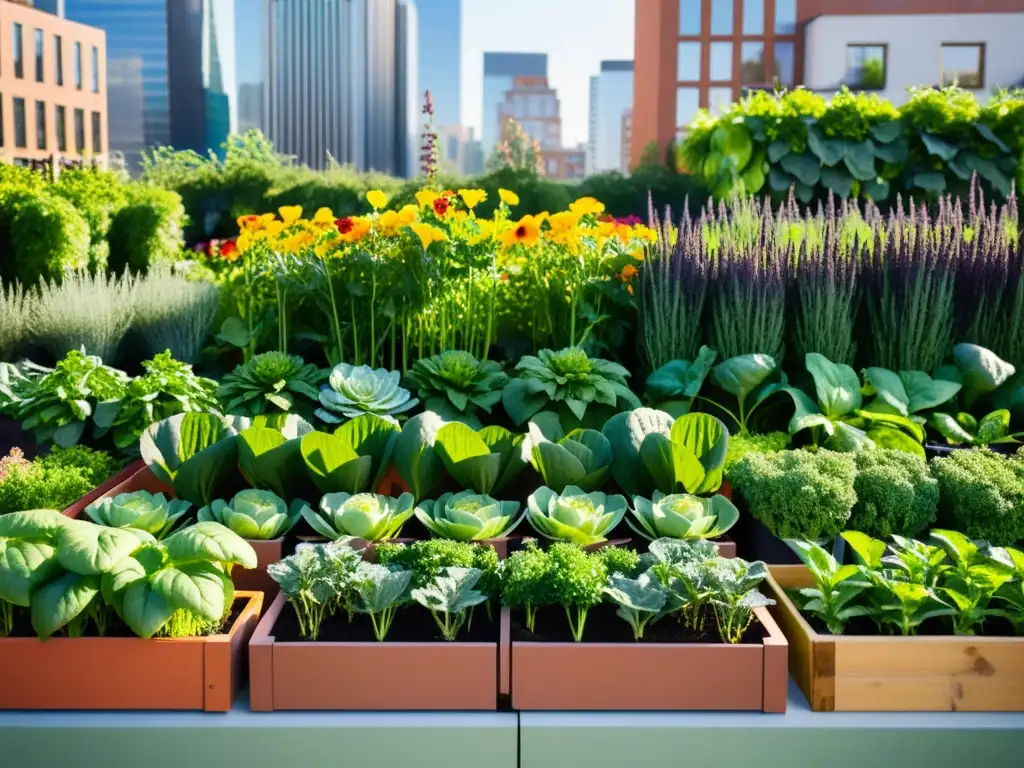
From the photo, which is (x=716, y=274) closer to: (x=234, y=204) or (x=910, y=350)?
(x=910, y=350)

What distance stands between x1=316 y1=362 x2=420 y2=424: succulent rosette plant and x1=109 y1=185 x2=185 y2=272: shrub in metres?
4.11

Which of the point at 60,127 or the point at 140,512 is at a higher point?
the point at 60,127

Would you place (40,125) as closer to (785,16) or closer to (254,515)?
(785,16)

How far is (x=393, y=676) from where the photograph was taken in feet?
6.14

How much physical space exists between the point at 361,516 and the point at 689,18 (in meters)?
31.0

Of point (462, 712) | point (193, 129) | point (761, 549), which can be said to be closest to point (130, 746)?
point (462, 712)

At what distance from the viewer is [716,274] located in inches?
139

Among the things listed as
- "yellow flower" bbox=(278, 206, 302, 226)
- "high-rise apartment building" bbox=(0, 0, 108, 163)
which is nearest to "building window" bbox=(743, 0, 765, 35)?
"high-rise apartment building" bbox=(0, 0, 108, 163)

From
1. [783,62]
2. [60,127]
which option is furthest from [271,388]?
[60,127]

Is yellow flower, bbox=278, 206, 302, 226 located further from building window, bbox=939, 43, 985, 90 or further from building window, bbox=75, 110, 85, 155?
building window, bbox=75, 110, 85, 155

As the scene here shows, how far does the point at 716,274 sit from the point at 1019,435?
1.08 m

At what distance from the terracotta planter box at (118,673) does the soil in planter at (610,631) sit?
54 cm

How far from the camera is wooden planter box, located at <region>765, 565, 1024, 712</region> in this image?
6.22ft

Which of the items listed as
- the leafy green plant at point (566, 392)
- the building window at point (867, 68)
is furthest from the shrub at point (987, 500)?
the building window at point (867, 68)
